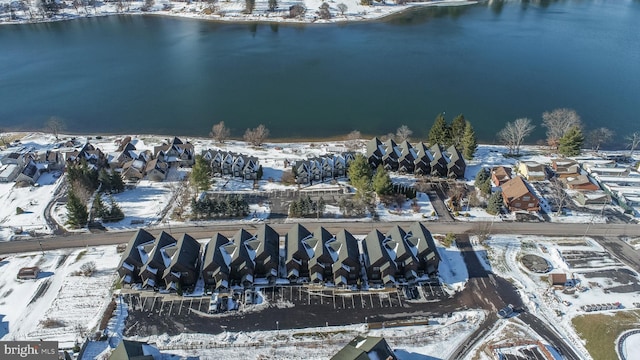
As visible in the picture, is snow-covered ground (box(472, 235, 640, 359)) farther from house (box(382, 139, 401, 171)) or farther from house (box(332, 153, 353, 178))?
house (box(332, 153, 353, 178))

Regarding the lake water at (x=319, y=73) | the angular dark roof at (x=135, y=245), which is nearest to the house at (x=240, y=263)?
the angular dark roof at (x=135, y=245)

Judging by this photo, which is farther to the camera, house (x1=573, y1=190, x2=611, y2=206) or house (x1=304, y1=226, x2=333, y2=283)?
house (x1=573, y1=190, x2=611, y2=206)

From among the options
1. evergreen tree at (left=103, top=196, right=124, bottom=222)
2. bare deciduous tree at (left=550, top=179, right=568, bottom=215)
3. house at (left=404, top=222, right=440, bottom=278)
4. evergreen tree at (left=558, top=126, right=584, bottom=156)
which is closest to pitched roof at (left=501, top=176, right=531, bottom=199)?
bare deciduous tree at (left=550, top=179, right=568, bottom=215)

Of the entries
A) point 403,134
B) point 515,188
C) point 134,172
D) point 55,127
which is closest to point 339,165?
point 403,134

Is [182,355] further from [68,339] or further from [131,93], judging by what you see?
[131,93]

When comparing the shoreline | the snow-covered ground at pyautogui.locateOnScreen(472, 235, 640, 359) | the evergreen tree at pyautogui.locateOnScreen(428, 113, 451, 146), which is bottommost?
the snow-covered ground at pyautogui.locateOnScreen(472, 235, 640, 359)

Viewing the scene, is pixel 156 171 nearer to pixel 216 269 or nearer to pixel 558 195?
pixel 216 269

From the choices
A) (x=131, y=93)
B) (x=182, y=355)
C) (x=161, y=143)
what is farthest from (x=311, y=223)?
(x=131, y=93)
